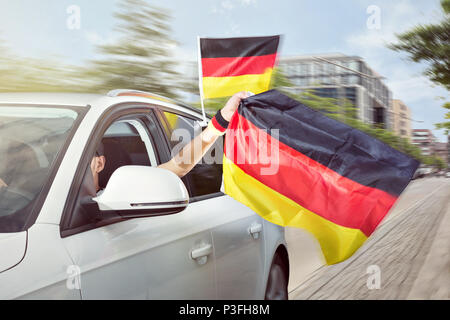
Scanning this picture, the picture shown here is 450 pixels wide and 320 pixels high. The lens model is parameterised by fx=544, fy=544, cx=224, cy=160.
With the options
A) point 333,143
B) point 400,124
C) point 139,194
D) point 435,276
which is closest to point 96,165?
point 139,194

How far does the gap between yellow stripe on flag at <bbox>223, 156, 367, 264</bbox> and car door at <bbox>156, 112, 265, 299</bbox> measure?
5.9 inches

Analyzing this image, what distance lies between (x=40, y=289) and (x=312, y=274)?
4.70 m

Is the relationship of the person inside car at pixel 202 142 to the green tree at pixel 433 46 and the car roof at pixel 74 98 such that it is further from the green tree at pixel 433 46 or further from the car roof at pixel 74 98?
the green tree at pixel 433 46

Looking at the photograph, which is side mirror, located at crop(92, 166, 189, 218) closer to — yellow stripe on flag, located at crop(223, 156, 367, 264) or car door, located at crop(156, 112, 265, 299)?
car door, located at crop(156, 112, 265, 299)

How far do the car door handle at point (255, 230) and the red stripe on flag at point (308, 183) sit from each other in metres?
0.39

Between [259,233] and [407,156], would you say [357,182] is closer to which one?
[407,156]

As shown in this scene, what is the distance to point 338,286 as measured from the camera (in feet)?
18.1

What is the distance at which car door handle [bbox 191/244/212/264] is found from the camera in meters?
2.40

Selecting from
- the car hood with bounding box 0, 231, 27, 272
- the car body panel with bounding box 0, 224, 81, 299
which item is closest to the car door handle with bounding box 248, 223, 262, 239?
the car body panel with bounding box 0, 224, 81, 299

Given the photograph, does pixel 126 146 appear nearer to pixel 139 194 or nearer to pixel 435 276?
pixel 139 194

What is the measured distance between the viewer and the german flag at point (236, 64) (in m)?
3.04

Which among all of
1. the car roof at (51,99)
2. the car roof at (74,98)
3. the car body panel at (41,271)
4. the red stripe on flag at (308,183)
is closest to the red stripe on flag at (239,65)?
the red stripe on flag at (308,183)

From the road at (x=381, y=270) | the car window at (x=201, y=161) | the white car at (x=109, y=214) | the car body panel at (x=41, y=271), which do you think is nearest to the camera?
the car body panel at (x=41, y=271)

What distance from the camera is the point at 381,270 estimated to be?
6.58m
